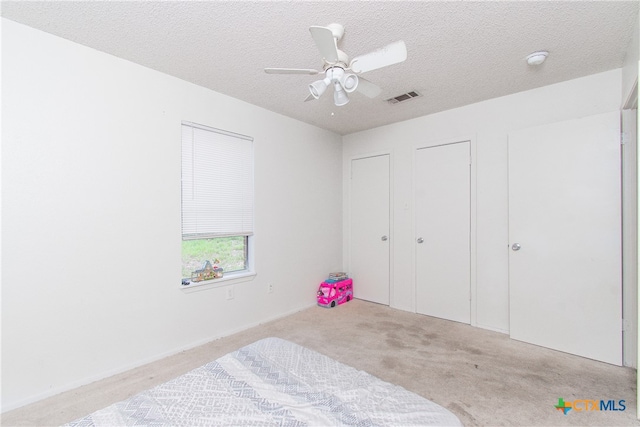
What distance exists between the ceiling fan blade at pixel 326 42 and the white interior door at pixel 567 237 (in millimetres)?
2231

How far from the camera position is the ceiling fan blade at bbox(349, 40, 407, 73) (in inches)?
65.8

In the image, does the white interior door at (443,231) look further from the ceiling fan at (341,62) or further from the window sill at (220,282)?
the window sill at (220,282)

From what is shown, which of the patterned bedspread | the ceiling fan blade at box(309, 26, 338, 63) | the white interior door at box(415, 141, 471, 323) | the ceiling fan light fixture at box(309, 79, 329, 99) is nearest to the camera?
the patterned bedspread

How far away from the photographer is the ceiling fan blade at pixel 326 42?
1.50m

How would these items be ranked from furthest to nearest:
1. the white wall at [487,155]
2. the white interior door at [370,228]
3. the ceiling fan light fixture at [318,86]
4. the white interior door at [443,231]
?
1. the white interior door at [370,228]
2. the white interior door at [443,231]
3. the white wall at [487,155]
4. the ceiling fan light fixture at [318,86]

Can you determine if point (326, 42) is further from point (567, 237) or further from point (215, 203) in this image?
point (567, 237)

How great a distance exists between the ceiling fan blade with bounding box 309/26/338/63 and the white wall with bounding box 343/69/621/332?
1.85 m

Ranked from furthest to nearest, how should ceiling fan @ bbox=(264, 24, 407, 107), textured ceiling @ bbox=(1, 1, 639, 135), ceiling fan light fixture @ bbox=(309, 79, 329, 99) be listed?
ceiling fan light fixture @ bbox=(309, 79, 329, 99)
textured ceiling @ bbox=(1, 1, 639, 135)
ceiling fan @ bbox=(264, 24, 407, 107)

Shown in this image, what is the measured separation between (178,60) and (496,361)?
11.7 feet

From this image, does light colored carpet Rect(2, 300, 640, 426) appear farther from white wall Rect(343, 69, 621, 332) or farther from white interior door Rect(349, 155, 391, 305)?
white interior door Rect(349, 155, 391, 305)

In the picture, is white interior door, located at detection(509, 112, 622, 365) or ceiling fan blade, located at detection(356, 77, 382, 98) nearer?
ceiling fan blade, located at detection(356, 77, 382, 98)

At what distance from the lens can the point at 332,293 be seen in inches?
157

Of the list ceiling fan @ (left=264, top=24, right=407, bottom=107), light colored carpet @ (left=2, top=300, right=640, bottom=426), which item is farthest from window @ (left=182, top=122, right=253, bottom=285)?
ceiling fan @ (left=264, top=24, right=407, bottom=107)

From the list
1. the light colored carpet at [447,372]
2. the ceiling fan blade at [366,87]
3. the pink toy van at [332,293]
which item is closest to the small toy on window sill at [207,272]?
the light colored carpet at [447,372]
